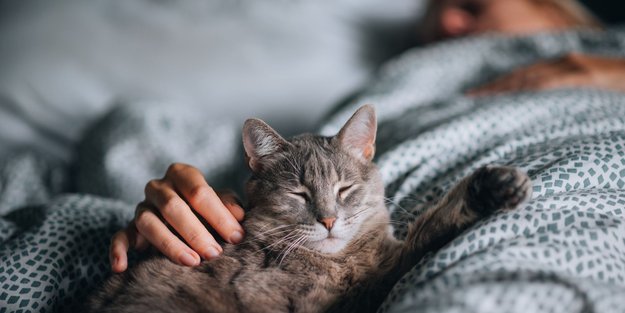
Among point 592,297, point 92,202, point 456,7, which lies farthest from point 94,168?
point 456,7

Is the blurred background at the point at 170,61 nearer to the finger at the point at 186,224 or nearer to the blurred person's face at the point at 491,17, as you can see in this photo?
the blurred person's face at the point at 491,17

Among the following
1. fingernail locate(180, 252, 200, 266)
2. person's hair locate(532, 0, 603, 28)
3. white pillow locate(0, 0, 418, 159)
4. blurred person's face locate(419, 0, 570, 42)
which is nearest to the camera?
fingernail locate(180, 252, 200, 266)

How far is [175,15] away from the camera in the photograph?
2314mm

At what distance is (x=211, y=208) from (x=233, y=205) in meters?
0.10

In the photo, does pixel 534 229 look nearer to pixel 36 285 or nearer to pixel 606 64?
pixel 36 285

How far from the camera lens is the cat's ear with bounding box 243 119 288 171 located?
1.17 m

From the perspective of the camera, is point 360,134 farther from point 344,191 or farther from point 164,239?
point 164,239

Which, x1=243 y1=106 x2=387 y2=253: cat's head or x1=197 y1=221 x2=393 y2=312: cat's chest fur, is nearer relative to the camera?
x1=197 y1=221 x2=393 y2=312: cat's chest fur

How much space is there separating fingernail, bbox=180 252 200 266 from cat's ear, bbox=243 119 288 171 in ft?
0.99

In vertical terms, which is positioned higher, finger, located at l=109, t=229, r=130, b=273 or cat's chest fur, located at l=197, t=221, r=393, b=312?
finger, located at l=109, t=229, r=130, b=273

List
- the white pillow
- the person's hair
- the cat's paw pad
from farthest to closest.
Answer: the person's hair < the white pillow < the cat's paw pad

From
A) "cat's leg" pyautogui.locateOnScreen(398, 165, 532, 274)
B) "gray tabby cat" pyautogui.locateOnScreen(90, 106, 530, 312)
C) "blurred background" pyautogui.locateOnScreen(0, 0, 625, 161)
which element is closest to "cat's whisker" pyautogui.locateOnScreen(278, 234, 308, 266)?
"gray tabby cat" pyautogui.locateOnScreen(90, 106, 530, 312)

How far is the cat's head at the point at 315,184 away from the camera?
108cm

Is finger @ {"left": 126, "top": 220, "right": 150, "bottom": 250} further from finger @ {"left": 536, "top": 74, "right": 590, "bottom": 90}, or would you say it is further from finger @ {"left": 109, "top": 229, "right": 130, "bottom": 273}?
finger @ {"left": 536, "top": 74, "right": 590, "bottom": 90}
